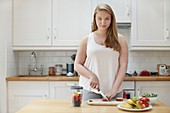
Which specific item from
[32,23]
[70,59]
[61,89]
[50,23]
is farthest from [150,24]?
[32,23]

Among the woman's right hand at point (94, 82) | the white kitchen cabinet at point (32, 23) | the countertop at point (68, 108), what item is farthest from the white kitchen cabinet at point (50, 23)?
the countertop at point (68, 108)

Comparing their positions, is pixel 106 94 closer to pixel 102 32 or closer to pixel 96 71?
pixel 96 71

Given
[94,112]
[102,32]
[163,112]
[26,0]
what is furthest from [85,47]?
[26,0]

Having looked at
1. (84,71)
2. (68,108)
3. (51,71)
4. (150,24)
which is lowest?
(68,108)

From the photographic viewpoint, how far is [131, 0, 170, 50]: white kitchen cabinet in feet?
11.1

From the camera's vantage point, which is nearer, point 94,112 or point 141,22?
point 94,112

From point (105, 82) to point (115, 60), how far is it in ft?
0.59

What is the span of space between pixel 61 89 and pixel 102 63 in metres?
1.49

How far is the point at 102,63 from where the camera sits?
1.82 m

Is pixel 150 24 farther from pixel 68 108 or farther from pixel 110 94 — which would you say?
pixel 68 108

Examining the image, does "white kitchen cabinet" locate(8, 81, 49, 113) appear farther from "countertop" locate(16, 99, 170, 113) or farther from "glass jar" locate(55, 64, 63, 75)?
"countertop" locate(16, 99, 170, 113)

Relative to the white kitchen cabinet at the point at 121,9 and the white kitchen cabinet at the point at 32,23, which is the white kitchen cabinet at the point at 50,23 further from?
the white kitchen cabinet at the point at 121,9

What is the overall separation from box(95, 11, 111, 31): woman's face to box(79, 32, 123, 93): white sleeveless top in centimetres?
13

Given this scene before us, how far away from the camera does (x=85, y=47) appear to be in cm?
188
